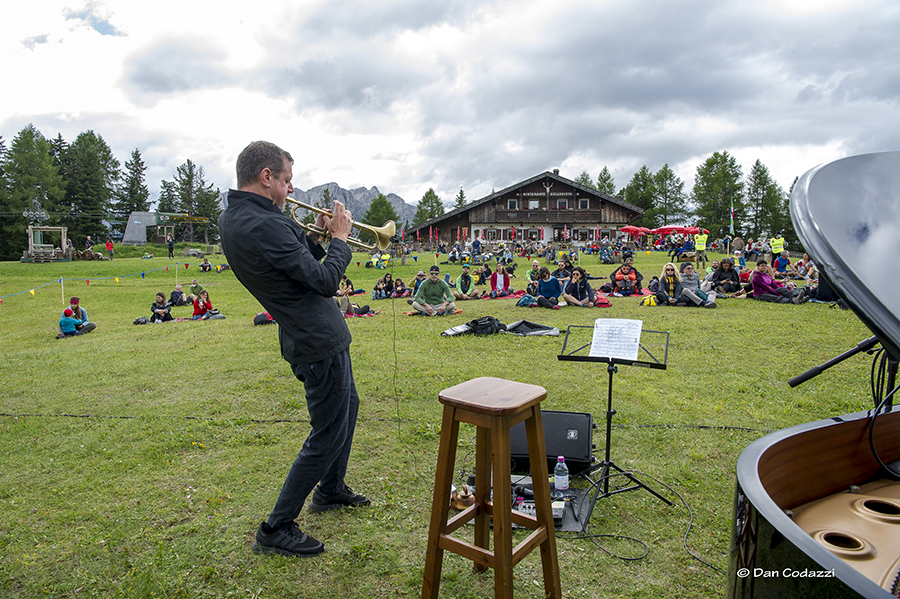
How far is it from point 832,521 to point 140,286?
2631 cm

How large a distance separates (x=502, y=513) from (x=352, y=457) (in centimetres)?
A: 230

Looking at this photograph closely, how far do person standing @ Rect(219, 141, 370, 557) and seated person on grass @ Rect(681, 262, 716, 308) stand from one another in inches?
476

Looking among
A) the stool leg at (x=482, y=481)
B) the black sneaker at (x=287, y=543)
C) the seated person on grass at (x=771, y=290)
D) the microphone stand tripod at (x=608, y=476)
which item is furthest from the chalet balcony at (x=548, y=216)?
the stool leg at (x=482, y=481)

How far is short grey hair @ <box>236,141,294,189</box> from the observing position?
9.07 feet

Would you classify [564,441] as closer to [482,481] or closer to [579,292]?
[482,481]

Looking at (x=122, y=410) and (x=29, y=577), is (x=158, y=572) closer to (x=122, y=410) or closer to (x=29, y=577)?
(x=29, y=577)

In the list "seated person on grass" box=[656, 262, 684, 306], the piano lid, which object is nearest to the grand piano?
the piano lid

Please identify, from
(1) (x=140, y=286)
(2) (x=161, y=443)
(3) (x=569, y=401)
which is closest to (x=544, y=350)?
(3) (x=569, y=401)

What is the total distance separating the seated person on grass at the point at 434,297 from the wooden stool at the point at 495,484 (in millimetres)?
10504

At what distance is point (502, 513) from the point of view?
7.16 ft

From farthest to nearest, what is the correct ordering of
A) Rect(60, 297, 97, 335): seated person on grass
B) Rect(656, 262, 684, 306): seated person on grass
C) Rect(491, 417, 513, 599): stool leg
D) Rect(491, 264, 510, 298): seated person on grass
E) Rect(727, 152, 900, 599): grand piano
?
Rect(491, 264, 510, 298): seated person on grass
Rect(656, 262, 684, 306): seated person on grass
Rect(60, 297, 97, 335): seated person on grass
Rect(491, 417, 513, 599): stool leg
Rect(727, 152, 900, 599): grand piano

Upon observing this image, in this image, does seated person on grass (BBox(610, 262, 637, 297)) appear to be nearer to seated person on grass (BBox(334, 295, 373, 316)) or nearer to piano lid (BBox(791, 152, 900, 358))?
seated person on grass (BBox(334, 295, 373, 316))

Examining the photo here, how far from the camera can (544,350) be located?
838 cm

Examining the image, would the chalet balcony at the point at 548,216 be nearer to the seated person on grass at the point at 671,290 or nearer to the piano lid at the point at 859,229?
the seated person on grass at the point at 671,290
